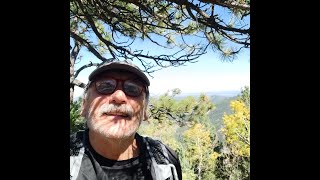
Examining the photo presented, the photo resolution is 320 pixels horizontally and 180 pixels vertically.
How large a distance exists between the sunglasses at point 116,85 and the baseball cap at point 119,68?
0.8 inches

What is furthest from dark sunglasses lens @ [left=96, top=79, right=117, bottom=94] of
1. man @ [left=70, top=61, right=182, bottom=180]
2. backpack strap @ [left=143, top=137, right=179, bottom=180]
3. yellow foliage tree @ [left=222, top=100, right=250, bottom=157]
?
yellow foliage tree @ [left=222, top=100, right=250, bottom=157]

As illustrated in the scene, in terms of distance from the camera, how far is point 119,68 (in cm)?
63

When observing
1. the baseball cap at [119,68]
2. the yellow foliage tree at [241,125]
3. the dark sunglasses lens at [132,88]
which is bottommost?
the yellow foliage tree at [241,125]

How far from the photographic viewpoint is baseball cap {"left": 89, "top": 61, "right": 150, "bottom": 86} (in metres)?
0.63

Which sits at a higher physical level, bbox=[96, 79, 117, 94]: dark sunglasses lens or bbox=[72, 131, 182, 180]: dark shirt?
bbox=[96, 79, 117, 94]: dark sunglasses lens

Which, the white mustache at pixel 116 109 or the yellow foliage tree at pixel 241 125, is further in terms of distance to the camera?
the yellow foliage tree at pixel 241 125

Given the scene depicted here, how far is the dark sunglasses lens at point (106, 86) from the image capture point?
610 millimetres

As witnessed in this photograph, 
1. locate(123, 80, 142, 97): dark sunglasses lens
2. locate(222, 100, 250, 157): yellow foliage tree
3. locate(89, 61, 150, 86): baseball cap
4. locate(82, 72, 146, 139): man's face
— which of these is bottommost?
locate(222, 100, 250, 157): yellow foliage tree

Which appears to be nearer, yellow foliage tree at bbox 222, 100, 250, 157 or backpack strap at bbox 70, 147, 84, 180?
backpack strap at bbox 70, 147, 84, 180

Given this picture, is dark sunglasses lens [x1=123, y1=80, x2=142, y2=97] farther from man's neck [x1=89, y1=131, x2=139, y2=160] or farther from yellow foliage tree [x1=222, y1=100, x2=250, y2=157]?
yellow foliage tree [x1=222, y1=100, x2=250, y2=157]

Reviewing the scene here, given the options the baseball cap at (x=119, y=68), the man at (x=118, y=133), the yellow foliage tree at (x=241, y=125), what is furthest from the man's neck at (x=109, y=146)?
the yellow foliage tree at (x=241, y=125)

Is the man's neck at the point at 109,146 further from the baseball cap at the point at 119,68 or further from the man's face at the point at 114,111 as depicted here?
Result: the baseball cap at the point at 119,68
